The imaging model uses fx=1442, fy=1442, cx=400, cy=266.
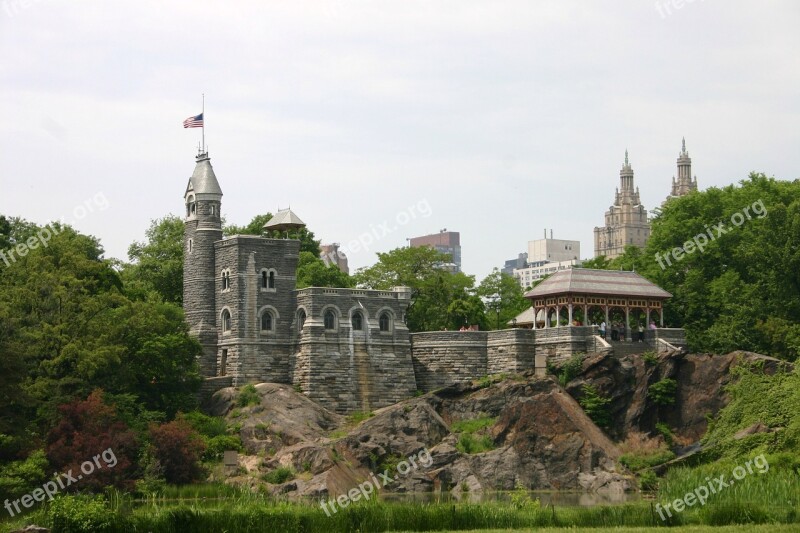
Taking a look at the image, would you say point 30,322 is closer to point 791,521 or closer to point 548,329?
point 548,329

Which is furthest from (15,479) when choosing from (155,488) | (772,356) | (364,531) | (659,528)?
(772,356)

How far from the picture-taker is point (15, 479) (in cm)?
5288

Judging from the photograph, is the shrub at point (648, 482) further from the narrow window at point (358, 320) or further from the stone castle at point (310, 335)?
the narrow window at point (358, 320)

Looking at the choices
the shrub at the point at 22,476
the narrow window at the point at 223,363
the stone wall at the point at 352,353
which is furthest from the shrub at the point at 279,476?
the narrow window at the point at 223,363

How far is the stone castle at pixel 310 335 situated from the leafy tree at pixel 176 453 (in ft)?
29.5

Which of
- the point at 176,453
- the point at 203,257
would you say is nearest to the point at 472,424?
the point at 176,453

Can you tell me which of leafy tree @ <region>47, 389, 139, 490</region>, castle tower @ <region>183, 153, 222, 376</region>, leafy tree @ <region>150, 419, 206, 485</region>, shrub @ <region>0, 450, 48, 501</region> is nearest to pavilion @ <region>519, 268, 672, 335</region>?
castle tower @ <region>183, 153, 222, 376</region>

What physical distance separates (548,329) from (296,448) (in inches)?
605

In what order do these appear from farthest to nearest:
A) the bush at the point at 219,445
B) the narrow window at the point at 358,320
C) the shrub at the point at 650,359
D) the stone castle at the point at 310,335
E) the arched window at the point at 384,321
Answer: the arched window at the point at 384,321 → the narrow window at the point at 358,320 → the stone castle at the point at 310,335 → the shrub at the point at 650,359 → the bush at the point at 219,445

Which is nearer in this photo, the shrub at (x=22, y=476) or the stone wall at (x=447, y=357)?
the shrub at (x=22, y=476)

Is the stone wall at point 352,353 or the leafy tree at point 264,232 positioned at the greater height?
the leafy tree at point 264,232

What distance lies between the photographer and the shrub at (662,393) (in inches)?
2635

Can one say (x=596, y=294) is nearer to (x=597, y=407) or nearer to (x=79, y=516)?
(x=597, y=407)

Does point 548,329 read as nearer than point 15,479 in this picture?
No
